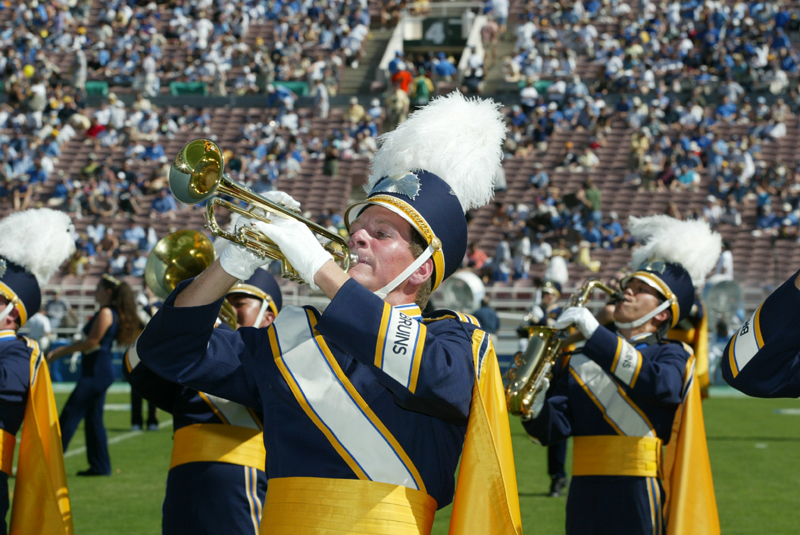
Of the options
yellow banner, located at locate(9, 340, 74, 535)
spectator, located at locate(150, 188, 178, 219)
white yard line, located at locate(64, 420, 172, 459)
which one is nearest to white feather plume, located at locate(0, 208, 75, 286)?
yellow banner, located at locate(9, 340, 74, 535)

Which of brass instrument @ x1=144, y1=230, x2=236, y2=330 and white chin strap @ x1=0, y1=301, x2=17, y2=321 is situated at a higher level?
brass instrument @ x1=144, y1=230, x2=236, y2=330

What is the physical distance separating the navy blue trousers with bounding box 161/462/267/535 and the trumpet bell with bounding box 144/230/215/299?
31.3 inches

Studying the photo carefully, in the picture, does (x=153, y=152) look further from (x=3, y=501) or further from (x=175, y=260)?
(x=3, y=501)

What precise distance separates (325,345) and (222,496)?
172 cm

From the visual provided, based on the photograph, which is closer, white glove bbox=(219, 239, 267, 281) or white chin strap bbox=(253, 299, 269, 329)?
white glove bbox=(219, 239, 267, 281)

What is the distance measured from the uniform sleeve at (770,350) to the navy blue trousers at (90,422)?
717 cm

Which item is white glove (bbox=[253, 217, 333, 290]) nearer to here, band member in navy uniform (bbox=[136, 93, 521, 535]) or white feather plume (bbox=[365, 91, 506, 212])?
band member in navy uniform (bbox=[136, 93, 521, 535])

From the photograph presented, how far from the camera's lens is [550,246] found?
2031cm

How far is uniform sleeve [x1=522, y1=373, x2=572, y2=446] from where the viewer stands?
4.59m

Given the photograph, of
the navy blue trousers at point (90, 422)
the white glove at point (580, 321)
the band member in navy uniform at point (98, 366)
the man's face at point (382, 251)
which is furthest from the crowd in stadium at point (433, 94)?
the man's face at point (382, 251)

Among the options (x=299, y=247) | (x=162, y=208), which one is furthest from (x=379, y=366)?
(x=162, y=208)

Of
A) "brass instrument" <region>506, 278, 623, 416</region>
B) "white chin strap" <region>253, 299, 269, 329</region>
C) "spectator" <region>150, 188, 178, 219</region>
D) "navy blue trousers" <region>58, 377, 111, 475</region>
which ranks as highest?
"spectator" <region>150, 188, 178, 219</region>

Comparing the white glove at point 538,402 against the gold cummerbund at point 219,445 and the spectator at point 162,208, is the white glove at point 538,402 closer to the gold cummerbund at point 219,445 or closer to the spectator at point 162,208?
the gold cummerbund at point 219,445

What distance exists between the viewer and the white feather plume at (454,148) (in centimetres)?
294
